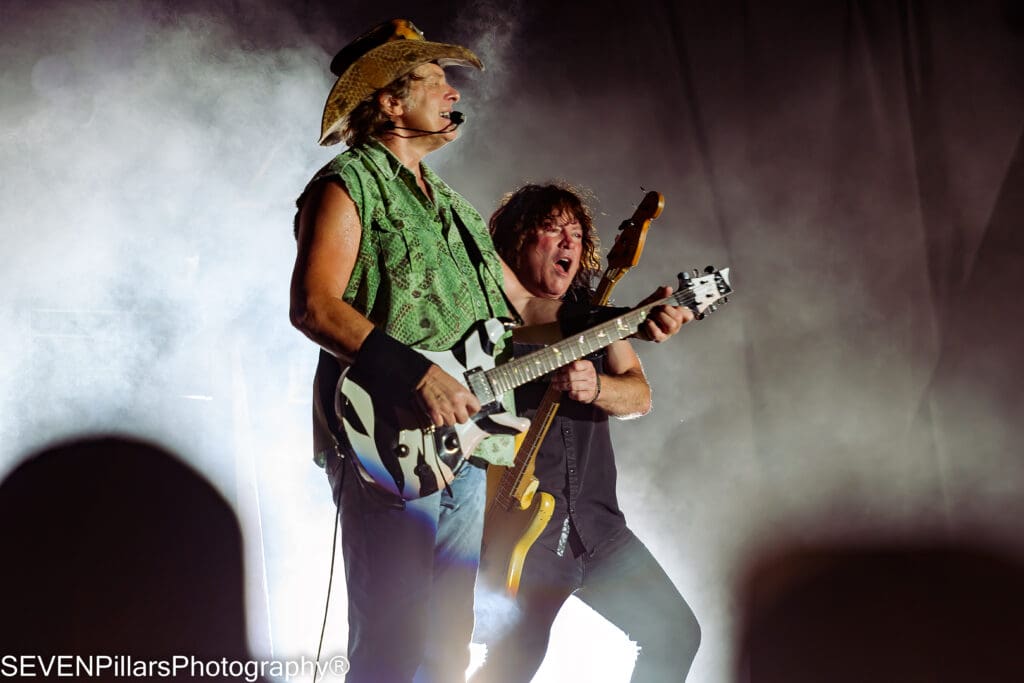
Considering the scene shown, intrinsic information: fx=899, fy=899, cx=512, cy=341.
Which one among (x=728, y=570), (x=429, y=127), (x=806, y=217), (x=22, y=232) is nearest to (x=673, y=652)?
(x=728, y=570)

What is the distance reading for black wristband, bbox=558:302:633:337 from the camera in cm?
235

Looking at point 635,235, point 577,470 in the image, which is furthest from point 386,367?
point 635,235

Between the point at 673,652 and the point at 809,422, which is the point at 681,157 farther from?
the point at 673,652

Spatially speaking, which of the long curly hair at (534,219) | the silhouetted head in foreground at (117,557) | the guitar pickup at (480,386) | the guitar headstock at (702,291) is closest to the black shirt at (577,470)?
the long curly hair at (534,219)

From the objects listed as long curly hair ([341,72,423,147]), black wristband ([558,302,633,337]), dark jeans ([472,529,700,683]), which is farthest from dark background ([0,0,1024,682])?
black wristband ([558,302,633,337])

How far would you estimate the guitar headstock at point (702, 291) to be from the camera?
7.79 feet

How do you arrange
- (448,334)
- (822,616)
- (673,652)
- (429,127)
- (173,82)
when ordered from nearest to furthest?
(448,334)
(429,127)
(673,652)
(173,82)
(822,616)

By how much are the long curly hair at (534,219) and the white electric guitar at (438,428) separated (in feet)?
3.16

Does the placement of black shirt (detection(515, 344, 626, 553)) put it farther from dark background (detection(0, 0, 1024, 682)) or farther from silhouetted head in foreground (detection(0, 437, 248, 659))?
silhouetted head in foreground (detection(0, 437, 248, 659))

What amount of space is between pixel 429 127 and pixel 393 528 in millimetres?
961

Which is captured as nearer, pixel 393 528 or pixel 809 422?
pixel 393 528

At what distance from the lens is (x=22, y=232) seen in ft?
9.14

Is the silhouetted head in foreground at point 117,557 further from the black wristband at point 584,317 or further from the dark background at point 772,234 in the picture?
the black wristband at point 584,317

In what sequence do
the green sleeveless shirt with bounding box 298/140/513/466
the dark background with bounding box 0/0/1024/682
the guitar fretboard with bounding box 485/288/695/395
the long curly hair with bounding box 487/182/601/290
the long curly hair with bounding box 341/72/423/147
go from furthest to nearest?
the dark background with bounding box 0/0/1024/682 → the long curly hair with bounding box 487/182/601/290 → the long curly hair with bounding box 341/72/423/147 → the guitar fretboard with bounding box 485/288/695/395 → the green sleeveless shirt with bounding box 298/140/513/466
